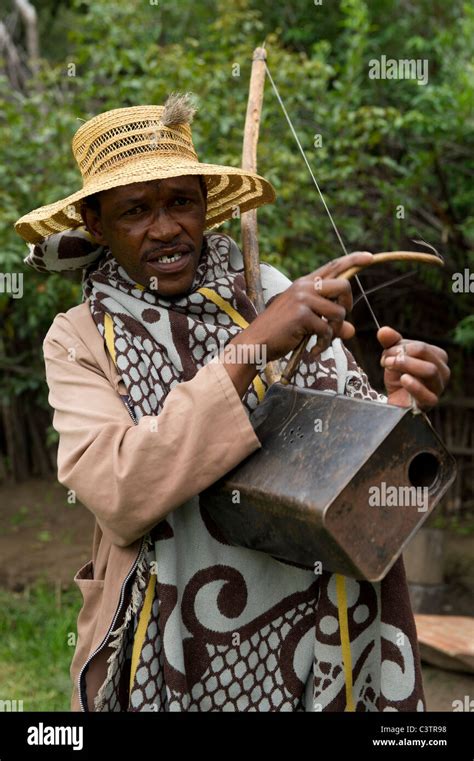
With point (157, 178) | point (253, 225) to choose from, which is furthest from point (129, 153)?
point (253, 225)

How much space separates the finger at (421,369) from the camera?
1760 millimetres

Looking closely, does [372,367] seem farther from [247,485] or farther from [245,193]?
[247,485]

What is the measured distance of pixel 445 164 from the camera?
5.84 m

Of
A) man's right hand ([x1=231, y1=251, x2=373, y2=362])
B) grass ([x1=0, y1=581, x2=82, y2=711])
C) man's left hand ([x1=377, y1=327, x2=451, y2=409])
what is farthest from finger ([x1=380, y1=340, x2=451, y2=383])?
grass ([x1=0, y1=581, x2=82, y2=711])

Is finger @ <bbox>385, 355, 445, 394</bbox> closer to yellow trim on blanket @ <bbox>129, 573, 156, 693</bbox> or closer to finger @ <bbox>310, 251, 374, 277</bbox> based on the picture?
finger @ <bbox>310, 251, 374, 277</bbox>

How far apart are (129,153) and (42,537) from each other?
4.83 meters

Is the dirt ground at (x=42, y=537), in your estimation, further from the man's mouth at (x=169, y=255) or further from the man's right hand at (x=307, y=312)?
the man's right hand at (x=307, y=312)

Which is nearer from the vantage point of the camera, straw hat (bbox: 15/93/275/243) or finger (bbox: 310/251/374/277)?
finger (bbox: 310/251/374/277)

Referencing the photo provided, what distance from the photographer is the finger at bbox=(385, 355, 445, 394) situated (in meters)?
1.76

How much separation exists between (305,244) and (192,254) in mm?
3711

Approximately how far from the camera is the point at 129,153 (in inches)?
81.2

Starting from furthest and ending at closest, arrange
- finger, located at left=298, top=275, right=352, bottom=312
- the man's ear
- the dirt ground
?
the dirt ground, the man's ear, finger, located at left=298, top=275, right=352, bottom=312

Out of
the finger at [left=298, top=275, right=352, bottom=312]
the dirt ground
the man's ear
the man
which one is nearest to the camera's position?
the finger at [left=298, top=275, right=352, bottom=312]

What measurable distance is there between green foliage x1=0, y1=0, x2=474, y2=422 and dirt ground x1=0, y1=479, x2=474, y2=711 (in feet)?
3.44
